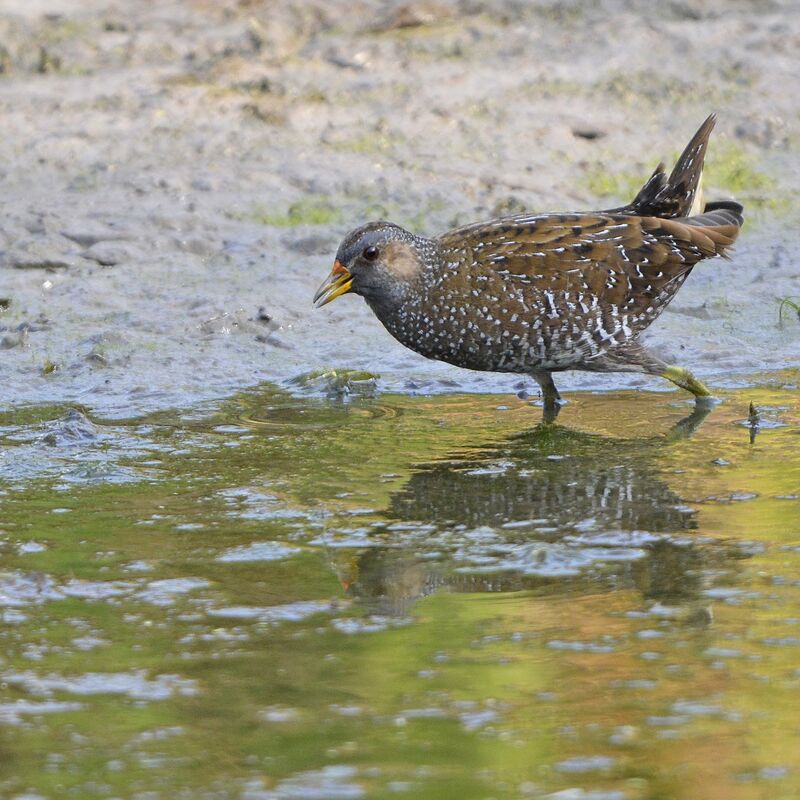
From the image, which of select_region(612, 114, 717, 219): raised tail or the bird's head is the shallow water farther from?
select_region(612, 114, 717, 219): raised tail

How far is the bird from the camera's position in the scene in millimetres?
6281

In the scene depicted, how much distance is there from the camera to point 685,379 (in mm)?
6617

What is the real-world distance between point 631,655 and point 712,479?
1644 millimetres

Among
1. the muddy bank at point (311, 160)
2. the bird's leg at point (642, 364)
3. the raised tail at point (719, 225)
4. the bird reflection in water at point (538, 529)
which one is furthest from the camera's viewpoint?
the muddy bank at point (311, 160)

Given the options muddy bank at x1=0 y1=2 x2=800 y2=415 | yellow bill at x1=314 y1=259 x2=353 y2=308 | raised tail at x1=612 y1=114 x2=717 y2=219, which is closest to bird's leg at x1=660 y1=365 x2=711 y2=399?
muddy bank at x1=0 y1=2 x2=800 y2=415

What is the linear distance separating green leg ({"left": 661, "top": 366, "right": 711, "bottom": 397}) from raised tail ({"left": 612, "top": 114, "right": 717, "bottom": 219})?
78cm

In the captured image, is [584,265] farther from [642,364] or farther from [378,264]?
[378,264]

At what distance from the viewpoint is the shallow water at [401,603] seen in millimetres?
3480

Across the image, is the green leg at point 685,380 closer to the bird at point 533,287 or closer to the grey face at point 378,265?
the bird at point 533,287

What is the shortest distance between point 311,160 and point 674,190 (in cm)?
289

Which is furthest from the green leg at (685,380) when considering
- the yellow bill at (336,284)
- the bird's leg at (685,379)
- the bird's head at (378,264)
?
the yellow bill at (336,284)

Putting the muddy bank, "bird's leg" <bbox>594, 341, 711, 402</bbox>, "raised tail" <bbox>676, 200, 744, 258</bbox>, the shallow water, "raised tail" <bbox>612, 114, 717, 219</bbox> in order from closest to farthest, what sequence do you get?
the shallow water < "bird's leg" <bbox>594, 341, 711, 402</bbox> < "raised tail" <bbox>676, 200, 744, 258</bbox> < "raised tail" <bbox>612, 114, 717, 219</bbox> < the muddy bank

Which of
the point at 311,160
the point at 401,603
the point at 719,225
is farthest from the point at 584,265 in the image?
the point at 311,160

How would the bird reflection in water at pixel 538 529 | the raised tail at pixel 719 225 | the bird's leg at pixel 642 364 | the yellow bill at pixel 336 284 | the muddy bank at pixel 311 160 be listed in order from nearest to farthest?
1. the bird reflection in water at pixel 538 529
2. the yellow bill at pixel 336 284
3. the bird's leg at pixel 642 364
4. the raised tail at pixel 719 225
5. the muddy bank at pixel 311 160
